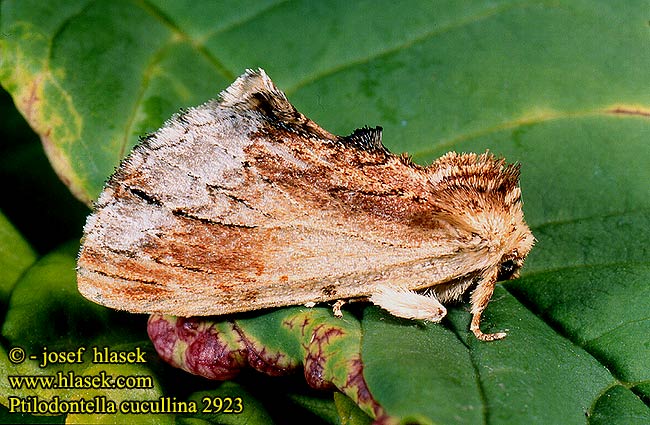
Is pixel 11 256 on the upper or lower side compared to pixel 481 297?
lower

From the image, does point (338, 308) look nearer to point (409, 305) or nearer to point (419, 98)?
point (409, 305)

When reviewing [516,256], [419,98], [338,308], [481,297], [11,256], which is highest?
[419,98]

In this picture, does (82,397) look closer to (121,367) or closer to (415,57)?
(121,367)

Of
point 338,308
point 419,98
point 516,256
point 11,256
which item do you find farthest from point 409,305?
point 11,256

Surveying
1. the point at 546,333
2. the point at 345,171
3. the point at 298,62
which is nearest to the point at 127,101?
the point at 298,62

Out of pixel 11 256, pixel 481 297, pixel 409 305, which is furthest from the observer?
pixel 11 256

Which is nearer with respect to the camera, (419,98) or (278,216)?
(278,216)
